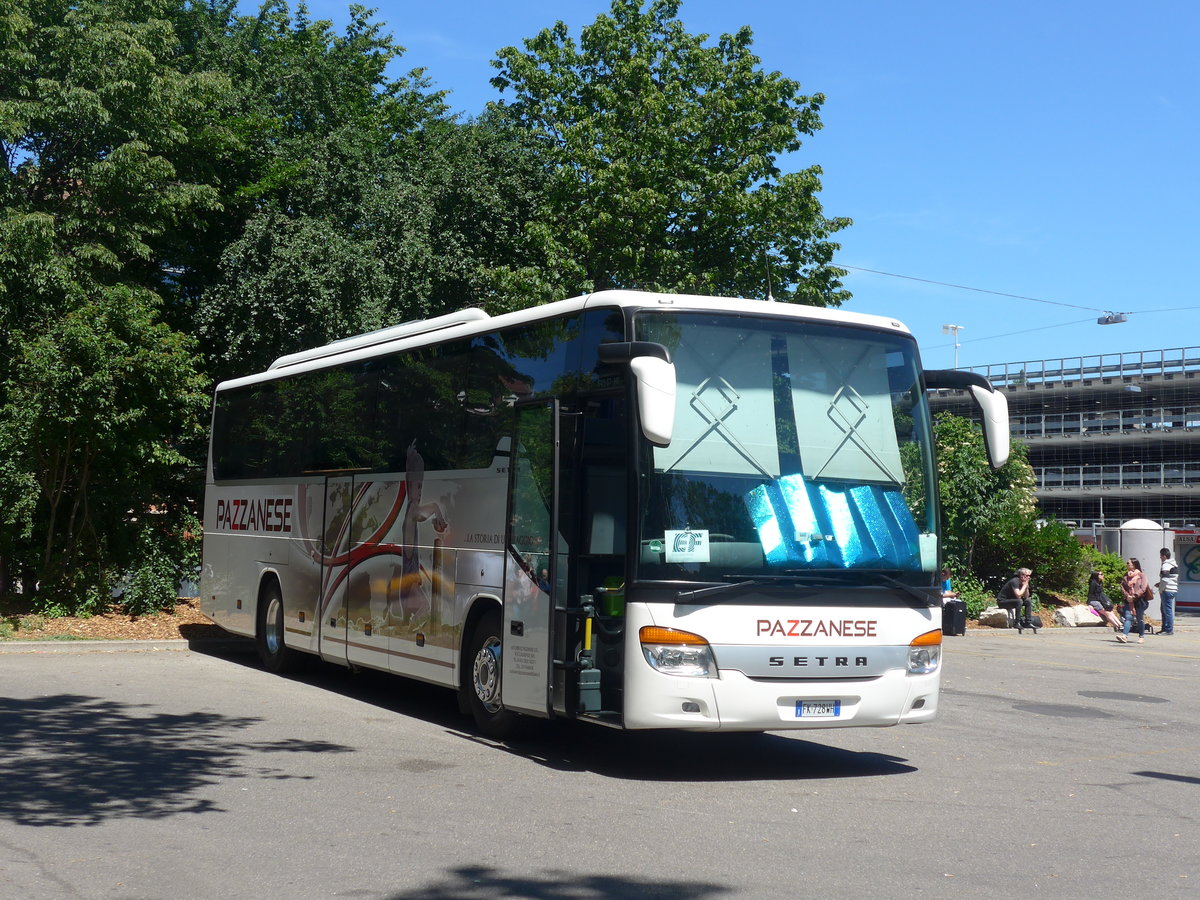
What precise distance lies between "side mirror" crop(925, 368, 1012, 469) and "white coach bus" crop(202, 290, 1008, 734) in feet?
0.10

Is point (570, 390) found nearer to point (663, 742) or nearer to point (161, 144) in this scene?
point (663, 742)

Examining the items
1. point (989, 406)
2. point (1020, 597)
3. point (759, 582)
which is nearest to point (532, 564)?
point (759, 582)

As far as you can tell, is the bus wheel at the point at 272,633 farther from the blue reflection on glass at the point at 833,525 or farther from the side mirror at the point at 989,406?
the side mirror at the point at 989,406

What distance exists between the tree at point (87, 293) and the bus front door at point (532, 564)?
9883 mm

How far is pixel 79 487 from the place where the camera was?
20031 millimetres

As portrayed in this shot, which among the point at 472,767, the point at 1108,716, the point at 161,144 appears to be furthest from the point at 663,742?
the point at 161,144

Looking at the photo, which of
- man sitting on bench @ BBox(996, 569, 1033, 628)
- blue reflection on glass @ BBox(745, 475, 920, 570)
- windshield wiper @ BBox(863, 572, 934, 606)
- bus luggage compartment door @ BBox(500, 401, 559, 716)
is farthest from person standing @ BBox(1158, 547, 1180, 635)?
bus luggage compartment door @ BBox(500, 401, 559, 716)

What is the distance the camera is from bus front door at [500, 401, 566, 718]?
10.1m

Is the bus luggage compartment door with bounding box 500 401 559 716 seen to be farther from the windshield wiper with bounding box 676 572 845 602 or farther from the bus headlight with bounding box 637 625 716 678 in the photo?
the windshield wiper with bounding box 676 572 845 602

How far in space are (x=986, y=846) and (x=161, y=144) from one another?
19.5 metres

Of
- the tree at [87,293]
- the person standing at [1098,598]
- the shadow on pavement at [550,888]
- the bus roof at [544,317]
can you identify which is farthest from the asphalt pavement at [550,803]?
the person standing at [1098,598]

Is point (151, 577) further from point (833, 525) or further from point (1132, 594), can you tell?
point (1132, 594)

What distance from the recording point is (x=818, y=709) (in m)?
9.62

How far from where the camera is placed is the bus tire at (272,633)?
16.1 metres
